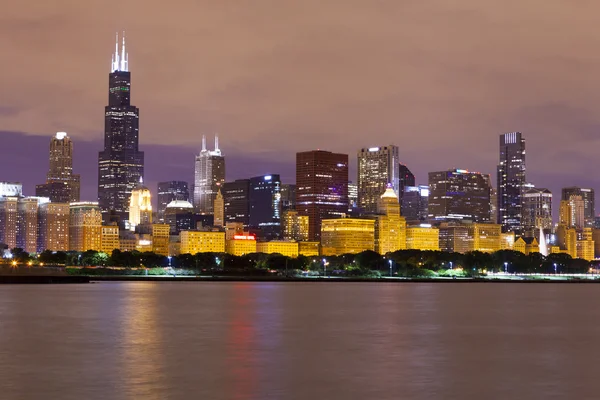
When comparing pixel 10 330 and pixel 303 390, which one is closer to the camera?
pixel 303 390

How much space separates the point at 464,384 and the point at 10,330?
114ft

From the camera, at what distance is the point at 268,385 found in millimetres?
35125

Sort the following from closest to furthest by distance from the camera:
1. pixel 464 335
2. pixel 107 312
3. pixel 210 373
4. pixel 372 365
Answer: pixel 210 373, pixel 372 365, pixel 464 335, pixel 107 312

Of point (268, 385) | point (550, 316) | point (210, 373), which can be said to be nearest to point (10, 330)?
point (210, 373)

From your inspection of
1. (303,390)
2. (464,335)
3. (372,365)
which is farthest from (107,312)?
(303,390)

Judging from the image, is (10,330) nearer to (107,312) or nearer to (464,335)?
(107,312)

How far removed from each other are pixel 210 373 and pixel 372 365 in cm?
731

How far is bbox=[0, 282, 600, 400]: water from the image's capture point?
3422cm

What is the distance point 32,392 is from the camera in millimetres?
33219

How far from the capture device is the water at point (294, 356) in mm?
34219

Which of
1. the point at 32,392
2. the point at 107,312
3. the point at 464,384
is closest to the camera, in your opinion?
the point at 32,392

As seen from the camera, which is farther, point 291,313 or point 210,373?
point 291,313

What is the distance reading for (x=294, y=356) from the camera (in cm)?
4525

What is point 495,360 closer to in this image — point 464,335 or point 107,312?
point 464,335
